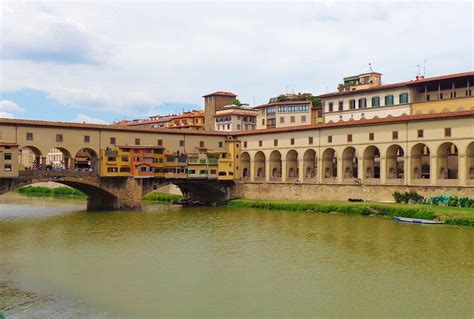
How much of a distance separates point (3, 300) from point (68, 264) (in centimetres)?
682

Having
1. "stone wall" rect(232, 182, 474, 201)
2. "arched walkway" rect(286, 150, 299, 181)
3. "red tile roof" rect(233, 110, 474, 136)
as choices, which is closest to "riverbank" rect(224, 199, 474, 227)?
"stone wall" rect(232, 182, 474, 201)

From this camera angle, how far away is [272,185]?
60562 mm

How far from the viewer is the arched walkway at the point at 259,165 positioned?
218 feet

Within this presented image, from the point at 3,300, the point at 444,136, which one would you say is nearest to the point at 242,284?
the point at 3,300

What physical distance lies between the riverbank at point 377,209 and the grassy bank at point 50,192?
33.9 metres

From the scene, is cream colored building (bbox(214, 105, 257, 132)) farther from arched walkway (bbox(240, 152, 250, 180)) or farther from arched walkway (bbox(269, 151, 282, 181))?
arched walkway (bbox(269, 151, 282, 181))

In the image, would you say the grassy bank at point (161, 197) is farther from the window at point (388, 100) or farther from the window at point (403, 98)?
the window at point (403, 98)

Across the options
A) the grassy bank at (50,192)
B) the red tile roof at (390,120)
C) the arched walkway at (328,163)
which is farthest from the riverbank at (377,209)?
the grassy bank at (50,192)

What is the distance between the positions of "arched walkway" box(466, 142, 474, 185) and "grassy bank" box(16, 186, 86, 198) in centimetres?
5301

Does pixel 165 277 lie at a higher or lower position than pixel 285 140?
lower

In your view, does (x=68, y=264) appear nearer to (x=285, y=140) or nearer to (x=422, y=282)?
(x=422, y=282)

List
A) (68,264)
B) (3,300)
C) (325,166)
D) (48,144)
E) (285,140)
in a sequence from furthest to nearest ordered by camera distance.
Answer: (285,140)
(325,166)
(48,144)
(68,264)
(3,300)

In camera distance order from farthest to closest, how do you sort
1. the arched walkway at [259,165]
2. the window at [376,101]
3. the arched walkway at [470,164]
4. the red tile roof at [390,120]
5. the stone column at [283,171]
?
the arched walkway at [259,165] < the window at [376,101] < the stone column at [283,171] < the red tile roof at [390,120] < the arched walkway at [470,164]

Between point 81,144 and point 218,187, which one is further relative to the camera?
point 218,187
